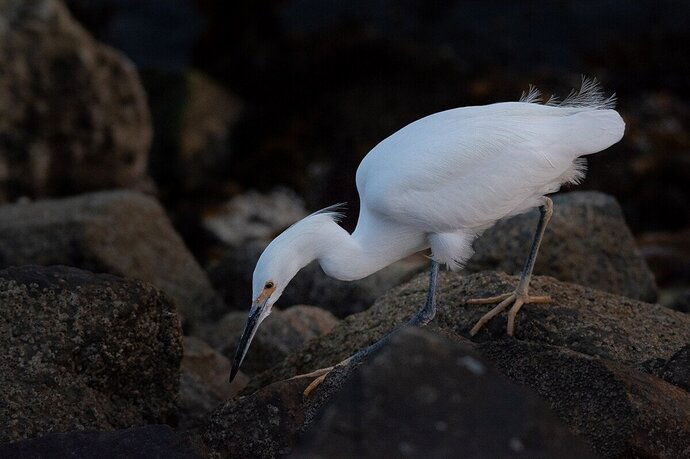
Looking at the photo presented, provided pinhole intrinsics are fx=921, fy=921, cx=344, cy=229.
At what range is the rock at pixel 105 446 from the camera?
131 inches

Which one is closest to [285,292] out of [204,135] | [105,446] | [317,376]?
[317,376]

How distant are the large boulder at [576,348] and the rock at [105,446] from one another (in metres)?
1.21

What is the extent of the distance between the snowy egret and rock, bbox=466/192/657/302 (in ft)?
4.57

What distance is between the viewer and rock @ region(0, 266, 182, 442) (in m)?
3.86

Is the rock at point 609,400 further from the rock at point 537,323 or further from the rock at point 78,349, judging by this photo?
the rock at point 78,349

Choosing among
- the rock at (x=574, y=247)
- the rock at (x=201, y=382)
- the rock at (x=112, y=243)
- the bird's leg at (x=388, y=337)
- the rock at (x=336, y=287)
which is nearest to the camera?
the bird's leg at (x=388, y=337)

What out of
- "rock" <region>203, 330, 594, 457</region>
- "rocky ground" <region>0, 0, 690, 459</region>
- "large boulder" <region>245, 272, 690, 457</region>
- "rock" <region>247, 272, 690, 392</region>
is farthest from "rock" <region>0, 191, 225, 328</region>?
"rock" <region>203, 330, 594, 457</region>

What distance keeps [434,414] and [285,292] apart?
4.64 metres

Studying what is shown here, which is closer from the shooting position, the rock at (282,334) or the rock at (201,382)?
the rock at (201,382)

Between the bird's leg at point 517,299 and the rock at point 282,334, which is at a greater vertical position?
the bird's leg at point 517,299

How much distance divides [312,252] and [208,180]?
7.72 meters

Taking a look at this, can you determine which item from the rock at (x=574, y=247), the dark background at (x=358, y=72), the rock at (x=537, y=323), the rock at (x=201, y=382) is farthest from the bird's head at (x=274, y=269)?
the dark background at (x=358, y=72)

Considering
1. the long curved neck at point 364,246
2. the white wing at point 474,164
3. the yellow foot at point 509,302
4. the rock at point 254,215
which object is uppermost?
the white wing at point 474,164

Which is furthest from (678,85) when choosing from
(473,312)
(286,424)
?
(286,424)
